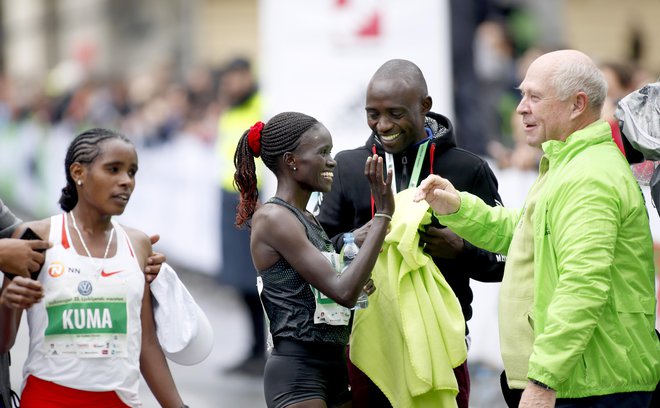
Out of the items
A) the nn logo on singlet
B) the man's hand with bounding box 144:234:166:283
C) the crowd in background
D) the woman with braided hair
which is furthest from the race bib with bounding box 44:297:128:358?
the crowd in background

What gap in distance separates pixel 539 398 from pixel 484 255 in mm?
1153

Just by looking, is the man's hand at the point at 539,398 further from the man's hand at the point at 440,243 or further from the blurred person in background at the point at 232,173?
the blurred person in background at the point at 232,173

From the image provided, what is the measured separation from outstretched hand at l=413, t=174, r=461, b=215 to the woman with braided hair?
0.96ft

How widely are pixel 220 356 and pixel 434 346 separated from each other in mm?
6745

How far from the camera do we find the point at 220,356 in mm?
11805

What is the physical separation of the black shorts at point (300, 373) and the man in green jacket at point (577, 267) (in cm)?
70

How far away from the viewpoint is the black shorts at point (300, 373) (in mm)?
5078

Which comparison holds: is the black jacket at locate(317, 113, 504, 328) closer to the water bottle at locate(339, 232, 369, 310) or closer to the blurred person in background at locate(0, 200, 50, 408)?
the water bottle at locate(339, 232, 369, 310)

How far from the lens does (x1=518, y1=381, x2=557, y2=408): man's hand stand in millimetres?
4586

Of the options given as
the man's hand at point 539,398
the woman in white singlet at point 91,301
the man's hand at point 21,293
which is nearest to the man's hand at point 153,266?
the woman in white singlet at point 91,301

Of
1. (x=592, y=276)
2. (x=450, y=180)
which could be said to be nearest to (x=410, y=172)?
(x=450, y=180)

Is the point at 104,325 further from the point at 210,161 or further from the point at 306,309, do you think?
the point at 210,161

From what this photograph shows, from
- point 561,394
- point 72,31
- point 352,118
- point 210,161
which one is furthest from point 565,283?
point 72,31

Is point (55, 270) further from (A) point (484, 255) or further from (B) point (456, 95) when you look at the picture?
(B) point (456, 95)
